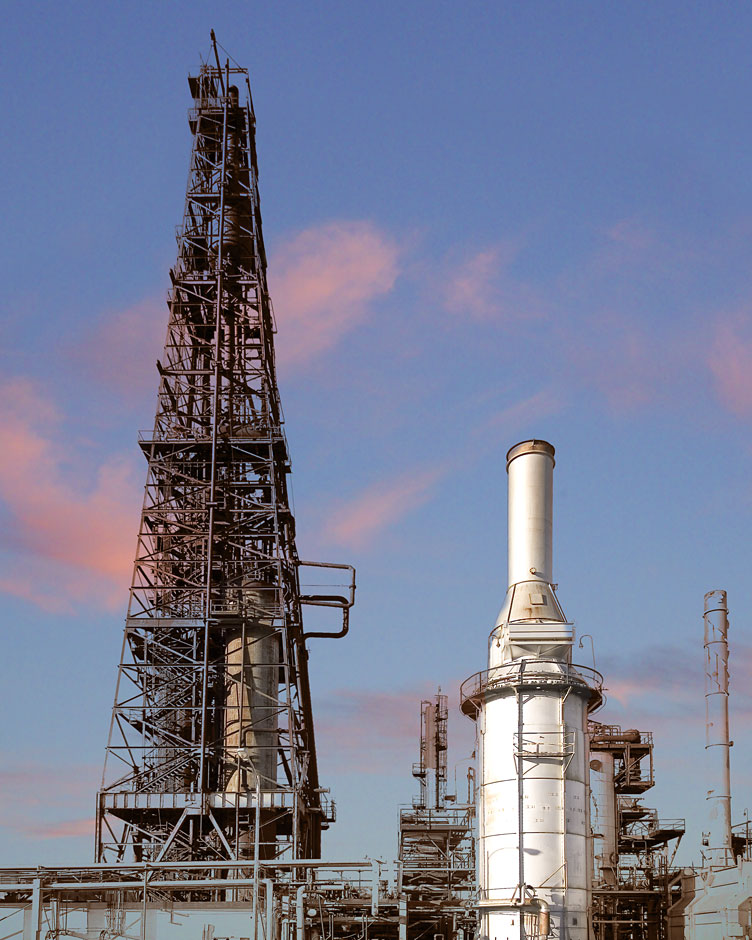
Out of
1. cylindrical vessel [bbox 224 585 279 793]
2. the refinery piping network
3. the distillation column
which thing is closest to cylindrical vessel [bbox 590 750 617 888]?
the refinery piping network

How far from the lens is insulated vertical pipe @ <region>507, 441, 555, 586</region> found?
5203 centimetres

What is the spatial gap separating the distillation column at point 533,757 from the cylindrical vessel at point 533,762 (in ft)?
0.12

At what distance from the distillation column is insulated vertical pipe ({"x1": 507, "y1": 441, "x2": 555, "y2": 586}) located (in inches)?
1.6

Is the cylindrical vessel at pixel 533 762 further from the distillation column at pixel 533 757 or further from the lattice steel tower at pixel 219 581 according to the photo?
the lattice steel tower at pixel 219 581

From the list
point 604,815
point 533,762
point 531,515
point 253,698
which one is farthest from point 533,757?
point 604,815

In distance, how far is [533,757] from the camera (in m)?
47.5

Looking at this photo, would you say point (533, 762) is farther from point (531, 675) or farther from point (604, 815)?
point (604, 815)

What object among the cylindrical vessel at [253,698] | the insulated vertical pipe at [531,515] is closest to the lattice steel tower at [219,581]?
the cylindrical vessel at [253,698]

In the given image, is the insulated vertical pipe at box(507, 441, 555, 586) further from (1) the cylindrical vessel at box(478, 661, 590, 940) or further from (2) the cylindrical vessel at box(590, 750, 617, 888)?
(2) the cylindrical vessel at box(590, 750, 617, 888)

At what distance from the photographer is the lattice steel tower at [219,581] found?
6600 cm

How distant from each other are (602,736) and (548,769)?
32.6 m

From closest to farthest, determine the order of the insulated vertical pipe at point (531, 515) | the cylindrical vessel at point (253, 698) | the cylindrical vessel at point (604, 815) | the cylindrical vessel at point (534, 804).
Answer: the cylindrical vessel at point (534, 804), the insulated vertical pipe at point (531, 515), the cylindrical vessel at point (253, 698), the cylindrical vessel at point (604, 815)

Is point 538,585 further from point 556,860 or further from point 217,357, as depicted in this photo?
point 217,357

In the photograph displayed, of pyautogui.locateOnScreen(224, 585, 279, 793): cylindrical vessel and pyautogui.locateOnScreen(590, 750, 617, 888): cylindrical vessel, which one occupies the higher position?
pyautogui.locateOnScreen(224, 585, 279, 793): cylindrical vessel
